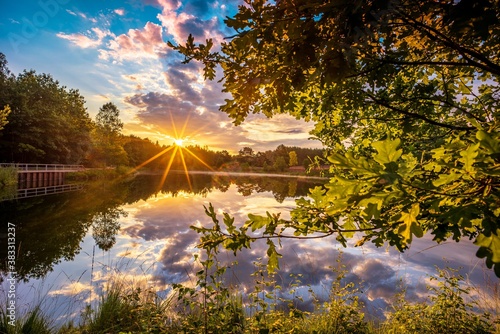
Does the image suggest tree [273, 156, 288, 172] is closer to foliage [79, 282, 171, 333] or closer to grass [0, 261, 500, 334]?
grass [0, 261, 500, 334]

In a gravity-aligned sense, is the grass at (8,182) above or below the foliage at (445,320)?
below

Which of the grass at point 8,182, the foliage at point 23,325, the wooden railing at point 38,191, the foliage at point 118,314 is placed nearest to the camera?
the foliage at point 23,325

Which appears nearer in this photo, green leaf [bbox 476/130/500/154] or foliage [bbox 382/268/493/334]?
green leaf [bbox 476/130/500/154]

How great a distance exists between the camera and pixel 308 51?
1740 mm

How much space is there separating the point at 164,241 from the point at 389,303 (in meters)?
8.98

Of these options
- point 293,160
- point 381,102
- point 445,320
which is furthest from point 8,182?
point 293,160

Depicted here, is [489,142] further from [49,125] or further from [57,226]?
[49,125]

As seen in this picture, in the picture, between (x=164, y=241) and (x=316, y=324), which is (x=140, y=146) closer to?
(x=164, y=241)

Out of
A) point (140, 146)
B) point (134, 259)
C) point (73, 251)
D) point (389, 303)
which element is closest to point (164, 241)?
point (134, 259)

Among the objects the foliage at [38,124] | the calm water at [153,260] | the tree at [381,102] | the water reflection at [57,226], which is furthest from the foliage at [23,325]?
the foliage at [38,124]

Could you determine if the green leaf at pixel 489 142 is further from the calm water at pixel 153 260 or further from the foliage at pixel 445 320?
the calm water at pixel 153 260

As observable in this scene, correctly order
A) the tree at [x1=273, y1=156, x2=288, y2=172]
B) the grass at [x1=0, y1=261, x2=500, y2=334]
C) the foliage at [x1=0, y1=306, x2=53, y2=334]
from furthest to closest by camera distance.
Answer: the tree at [x1=273, y1=156, x2=288, y2=172]
the foliage at [x1=0, y1=306, x2=53, y2=334]
the grass at [x1=0, y1=261, x2=500, y2=334]

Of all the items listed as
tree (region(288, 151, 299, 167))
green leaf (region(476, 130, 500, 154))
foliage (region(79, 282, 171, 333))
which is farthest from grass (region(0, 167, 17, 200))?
tree (region(288, 151, 299, 167))

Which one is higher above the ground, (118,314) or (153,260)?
(118,314)
